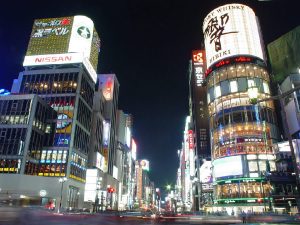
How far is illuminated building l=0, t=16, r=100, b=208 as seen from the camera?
7525 centimetres

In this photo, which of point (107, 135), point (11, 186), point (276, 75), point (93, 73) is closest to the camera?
point (11, 186)

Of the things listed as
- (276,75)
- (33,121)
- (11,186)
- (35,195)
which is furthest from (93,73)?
(35,195)

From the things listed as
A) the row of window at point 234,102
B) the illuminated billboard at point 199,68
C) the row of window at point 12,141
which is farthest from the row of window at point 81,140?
the illuminated billboard at point 199,68

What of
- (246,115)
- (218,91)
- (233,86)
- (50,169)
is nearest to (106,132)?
(50,169)

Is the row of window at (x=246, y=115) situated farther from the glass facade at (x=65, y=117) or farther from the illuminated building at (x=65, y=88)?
the illuminated building at (x=65, y=88)

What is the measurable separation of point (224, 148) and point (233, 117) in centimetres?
869

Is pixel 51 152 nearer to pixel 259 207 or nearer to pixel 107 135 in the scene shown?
pixel 107 135

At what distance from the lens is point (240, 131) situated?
74125mm

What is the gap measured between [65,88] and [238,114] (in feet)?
170

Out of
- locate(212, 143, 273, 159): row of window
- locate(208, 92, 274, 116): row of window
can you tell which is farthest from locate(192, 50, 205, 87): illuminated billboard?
locate(212, 143, 273, 159): row of window

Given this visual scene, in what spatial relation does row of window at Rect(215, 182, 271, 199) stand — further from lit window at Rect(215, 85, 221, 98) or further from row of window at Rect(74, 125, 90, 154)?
row of window at Rect(74, 125, 90, 154)

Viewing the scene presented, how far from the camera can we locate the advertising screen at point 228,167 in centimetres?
7112

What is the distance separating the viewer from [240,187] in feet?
228

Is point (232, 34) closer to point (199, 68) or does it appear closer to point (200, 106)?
point (199, 68)
